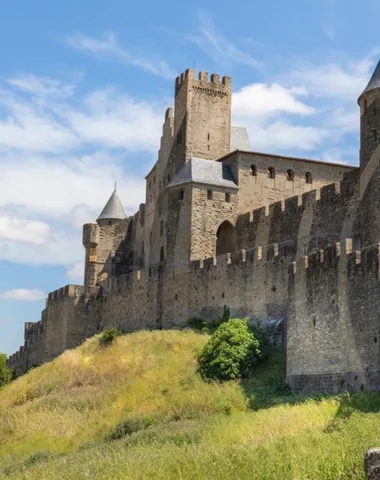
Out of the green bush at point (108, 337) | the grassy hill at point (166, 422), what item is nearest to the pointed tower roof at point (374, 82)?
the grassy hill at point (166, 422)

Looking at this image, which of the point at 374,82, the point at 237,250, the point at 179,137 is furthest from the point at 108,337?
the point at 374,82

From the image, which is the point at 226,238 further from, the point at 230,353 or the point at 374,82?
the point at 374,82

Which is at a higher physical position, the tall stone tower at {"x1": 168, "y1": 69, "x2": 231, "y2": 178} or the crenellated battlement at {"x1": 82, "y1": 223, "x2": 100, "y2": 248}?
the tall stone tower at {"x1": 168, "y1": 69, "x2": 231, "y2": 178}

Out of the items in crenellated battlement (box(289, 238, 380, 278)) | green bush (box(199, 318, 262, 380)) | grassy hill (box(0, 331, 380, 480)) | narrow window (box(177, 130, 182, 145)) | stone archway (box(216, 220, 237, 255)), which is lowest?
grassy hill (box(0, 331, 380, 480))

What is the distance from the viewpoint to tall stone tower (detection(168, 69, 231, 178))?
151 feet

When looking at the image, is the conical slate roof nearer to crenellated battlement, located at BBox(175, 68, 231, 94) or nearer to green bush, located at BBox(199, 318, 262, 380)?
crenellated battlement, located at BBox(175, 68, 231, 94)

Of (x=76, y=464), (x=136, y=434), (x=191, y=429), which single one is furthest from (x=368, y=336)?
(x=76, y=464)

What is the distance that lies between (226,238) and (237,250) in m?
1.35

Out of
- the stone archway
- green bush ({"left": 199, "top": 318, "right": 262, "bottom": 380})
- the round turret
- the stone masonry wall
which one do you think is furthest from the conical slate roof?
the stone masonry wall

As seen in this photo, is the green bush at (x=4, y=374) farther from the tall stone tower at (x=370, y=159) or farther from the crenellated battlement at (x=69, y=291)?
the tall stone tower at (x=370, y=159)

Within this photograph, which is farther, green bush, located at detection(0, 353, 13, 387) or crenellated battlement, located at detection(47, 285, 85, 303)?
crenellated battlement, located at detection(47, 285, 85, 303)

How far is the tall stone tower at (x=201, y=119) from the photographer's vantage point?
1810 inches

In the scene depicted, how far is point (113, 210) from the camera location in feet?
180

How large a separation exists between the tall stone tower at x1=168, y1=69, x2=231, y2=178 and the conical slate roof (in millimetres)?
8247
